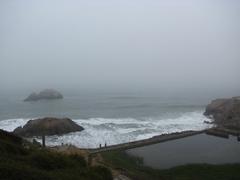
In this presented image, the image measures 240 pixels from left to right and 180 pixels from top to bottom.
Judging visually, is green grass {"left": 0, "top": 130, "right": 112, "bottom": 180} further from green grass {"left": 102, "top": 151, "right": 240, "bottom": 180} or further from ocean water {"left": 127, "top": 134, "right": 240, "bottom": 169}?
ocean water {"left": 127, "top": 134, "right": 240, "bottom": 169}

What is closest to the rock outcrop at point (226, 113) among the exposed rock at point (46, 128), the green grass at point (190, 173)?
the green grass at point (190, 173)

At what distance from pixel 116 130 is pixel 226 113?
20.1 meters

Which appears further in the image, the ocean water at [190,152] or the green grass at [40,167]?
the ocean water at [190,152]

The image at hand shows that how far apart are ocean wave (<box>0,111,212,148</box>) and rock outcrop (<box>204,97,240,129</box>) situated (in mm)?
2974

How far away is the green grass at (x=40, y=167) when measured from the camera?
30.4ft

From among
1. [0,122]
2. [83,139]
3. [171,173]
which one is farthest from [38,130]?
[171,173]

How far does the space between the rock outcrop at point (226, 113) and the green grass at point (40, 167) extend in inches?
1226

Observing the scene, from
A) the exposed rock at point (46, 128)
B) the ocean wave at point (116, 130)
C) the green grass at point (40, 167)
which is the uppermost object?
the green grass at point (40, 167)

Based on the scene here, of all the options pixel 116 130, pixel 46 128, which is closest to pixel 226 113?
pixel 116 130

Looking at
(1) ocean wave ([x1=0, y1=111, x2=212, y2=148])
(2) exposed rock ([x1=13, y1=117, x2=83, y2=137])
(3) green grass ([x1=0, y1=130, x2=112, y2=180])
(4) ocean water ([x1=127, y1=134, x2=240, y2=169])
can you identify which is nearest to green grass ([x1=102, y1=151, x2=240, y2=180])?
(4) ocean water ([x1=127, y1=134, x2=240, y2=169])

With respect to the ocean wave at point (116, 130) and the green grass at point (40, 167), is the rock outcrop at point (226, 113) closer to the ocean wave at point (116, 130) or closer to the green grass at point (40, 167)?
the ocean wave at point (116, 130)

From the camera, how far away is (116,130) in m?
42.5

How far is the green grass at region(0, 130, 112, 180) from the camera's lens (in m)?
9.27

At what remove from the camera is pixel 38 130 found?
133ft
